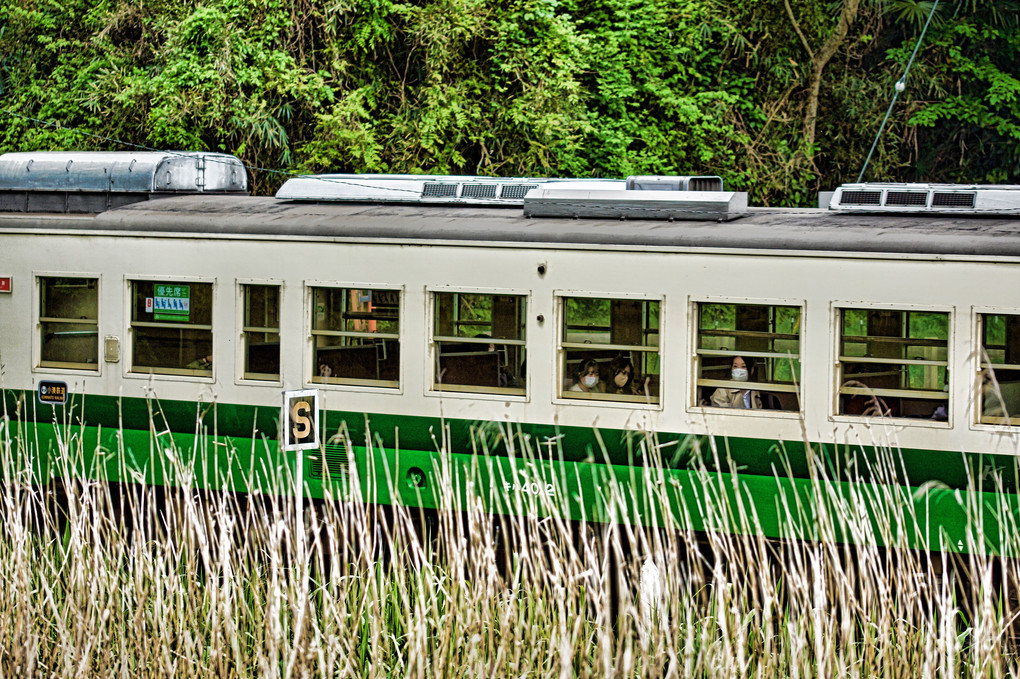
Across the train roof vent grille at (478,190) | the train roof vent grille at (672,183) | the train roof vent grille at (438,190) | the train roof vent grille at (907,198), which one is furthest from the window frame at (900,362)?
the train roof vent grille at (438,190)

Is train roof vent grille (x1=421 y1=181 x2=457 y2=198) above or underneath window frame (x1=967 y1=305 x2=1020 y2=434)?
above

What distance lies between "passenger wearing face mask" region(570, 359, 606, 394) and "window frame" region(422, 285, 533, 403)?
0.32m

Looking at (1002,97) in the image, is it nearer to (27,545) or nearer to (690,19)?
(690,19)

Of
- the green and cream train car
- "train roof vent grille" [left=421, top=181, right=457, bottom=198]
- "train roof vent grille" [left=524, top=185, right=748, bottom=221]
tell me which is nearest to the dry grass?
the green and cream train car

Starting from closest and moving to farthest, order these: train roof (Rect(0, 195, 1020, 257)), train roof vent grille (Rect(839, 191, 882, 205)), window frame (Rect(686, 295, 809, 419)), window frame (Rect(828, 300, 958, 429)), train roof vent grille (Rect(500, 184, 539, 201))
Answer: window frame (Rect(828, 300, 958, 429)), train roof (Rect(0, 195, 1020, 257)), window frame (Rect(686, 295, 809, 419)), train roof vent grille (Rect(839, 191, 882, 205)), train roof vent grille (Rect(500, 184, 539, 201))

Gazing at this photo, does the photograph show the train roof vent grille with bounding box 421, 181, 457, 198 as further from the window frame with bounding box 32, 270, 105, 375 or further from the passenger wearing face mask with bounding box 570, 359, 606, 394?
the window frame with bounding box 32, 270, 105, 375

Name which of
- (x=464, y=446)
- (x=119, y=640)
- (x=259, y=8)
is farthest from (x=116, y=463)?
(x=259, y=8)

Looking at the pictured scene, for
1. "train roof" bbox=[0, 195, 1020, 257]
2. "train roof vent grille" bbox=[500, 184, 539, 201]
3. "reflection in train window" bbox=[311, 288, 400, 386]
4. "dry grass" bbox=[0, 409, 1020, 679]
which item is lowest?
"dry grass" bbox=[0, 409, 1020, 679]

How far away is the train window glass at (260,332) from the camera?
→ 9547 mm

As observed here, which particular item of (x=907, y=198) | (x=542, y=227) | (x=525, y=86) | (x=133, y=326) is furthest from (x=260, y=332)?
(x=525, y=86)

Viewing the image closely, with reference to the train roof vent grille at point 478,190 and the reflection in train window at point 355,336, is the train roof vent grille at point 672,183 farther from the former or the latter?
the reflection in train window at point 355,336

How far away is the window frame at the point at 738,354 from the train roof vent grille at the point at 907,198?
108cm

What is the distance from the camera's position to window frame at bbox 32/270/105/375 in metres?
9.94

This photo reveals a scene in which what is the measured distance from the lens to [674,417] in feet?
27.9
